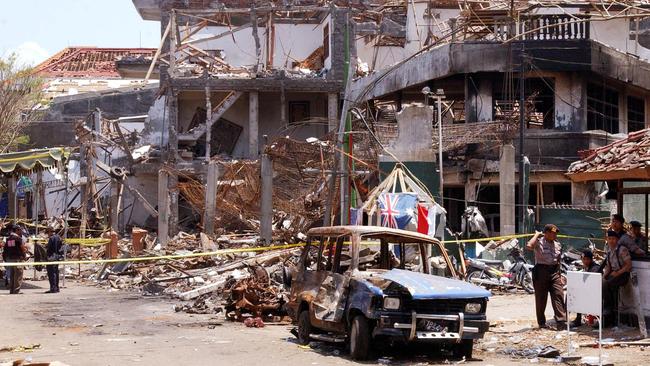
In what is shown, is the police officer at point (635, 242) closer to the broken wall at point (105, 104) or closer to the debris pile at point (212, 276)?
the debris pile at point (212, 276)

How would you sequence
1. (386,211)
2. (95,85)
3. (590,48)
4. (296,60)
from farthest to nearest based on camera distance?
(95,85) → (296,60) → (590,48) → (386,211)

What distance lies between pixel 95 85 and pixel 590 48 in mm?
33098

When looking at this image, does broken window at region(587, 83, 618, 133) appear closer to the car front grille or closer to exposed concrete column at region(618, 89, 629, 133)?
exposed concrete column at region(618, 89, 629, 133)

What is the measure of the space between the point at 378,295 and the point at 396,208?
8774 millimetres

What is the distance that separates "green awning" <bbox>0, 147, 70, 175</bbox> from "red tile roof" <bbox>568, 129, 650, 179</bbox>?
15811 mm

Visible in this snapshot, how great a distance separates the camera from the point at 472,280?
23.4 m

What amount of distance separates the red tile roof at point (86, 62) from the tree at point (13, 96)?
45.1ft

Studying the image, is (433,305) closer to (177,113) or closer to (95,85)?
(177,113)

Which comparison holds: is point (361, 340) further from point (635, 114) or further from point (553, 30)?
point (635, 114)

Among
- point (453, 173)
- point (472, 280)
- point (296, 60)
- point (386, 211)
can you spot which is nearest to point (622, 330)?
point (386, 211)

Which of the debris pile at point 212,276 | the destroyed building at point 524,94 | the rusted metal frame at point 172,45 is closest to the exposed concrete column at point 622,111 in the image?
the destroyed building at point 524,94

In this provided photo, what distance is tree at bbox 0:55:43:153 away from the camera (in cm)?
4400

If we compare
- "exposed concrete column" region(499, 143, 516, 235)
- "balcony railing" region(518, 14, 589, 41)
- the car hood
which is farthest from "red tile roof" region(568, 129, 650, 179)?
"balcony railing" region(518, 14, 589, 41)

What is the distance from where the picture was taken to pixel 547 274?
15.7 m
